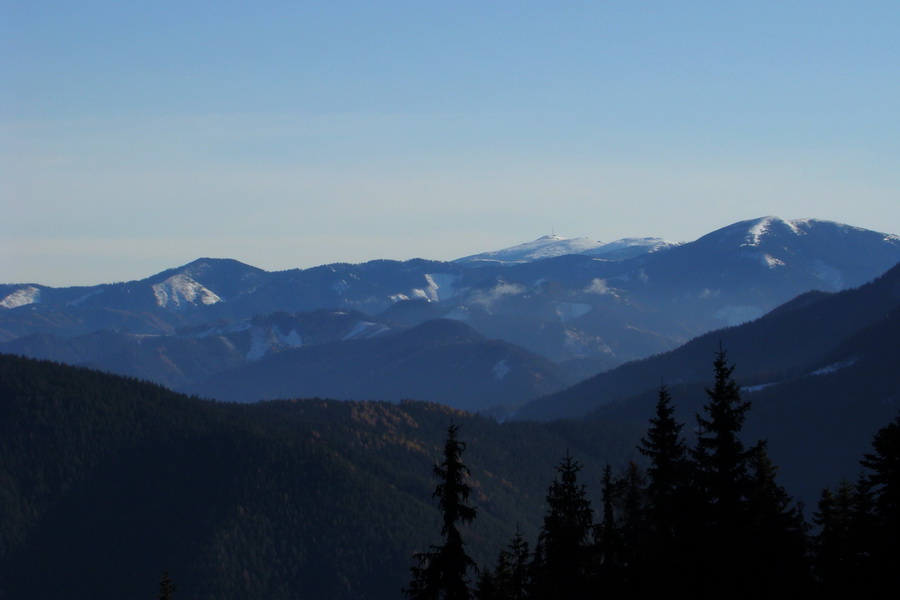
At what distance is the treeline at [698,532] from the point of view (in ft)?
143

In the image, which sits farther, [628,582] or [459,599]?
[628,582]

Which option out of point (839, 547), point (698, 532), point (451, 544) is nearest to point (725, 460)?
point (698, 532)

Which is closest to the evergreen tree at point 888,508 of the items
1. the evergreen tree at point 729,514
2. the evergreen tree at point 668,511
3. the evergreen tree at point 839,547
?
the evergreen tree at point 839,547

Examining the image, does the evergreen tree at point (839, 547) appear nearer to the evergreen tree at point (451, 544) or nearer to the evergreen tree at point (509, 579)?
the evergreen tree at point (451, 544)

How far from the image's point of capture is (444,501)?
49.3 m

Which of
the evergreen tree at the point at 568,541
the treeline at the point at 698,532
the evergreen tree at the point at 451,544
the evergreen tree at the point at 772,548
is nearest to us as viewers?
the treeline at the point at 698,532

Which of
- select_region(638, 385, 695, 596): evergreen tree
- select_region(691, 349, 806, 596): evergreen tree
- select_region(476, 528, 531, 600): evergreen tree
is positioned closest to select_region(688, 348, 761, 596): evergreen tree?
select_region(691, 349, 806, 596): evergreen tree

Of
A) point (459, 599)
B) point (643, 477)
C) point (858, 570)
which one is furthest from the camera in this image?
point (643, 477)

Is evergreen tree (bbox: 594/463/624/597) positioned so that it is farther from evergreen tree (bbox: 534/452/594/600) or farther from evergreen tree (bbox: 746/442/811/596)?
evergreen tree (bbox: 746/442/811/596)

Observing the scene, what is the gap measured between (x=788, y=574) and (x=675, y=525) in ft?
17.5

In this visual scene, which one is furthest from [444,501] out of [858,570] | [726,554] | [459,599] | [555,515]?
[858,570]

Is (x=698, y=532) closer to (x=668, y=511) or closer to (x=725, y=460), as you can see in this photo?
(x=668, y=511)

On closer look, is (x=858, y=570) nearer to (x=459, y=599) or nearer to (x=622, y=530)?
(x=622, y=530)

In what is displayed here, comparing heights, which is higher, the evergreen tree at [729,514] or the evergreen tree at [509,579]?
the evergreen tree at [729,514]
